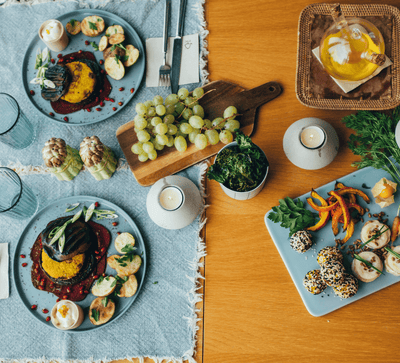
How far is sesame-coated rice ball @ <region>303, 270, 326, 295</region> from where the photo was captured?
794 mm

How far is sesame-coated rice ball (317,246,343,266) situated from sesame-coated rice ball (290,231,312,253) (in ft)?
0.12

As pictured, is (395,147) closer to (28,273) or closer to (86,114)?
(86,114)

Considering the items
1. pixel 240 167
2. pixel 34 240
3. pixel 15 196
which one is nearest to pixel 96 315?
pixel 34 240

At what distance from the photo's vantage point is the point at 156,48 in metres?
1.04

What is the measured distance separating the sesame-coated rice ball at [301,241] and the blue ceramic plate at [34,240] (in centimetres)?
42

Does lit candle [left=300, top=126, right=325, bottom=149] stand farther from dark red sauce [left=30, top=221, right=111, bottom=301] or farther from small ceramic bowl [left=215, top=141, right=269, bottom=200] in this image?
dark red sauce [left=30, top=221, right=111, bottom=301]

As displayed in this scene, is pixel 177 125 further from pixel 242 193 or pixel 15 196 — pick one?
pixel 15 196

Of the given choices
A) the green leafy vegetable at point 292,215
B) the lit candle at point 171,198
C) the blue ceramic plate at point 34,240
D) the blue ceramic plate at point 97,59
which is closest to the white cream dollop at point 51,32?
the blue ceramic plate at point 97,59

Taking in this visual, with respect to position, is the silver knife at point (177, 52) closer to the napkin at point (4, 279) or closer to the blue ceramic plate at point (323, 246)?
the blue ceramic plate at point (323, 246)

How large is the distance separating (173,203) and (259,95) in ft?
1.37

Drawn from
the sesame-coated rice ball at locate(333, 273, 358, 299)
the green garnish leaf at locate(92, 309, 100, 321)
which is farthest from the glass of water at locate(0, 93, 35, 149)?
the sesame-coated rice ball at locate(333, 273, 358, 299)

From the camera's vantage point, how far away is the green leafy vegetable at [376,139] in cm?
82

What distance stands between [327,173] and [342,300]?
0.34 meters

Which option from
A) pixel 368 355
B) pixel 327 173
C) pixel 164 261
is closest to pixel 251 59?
pixel 327 173
